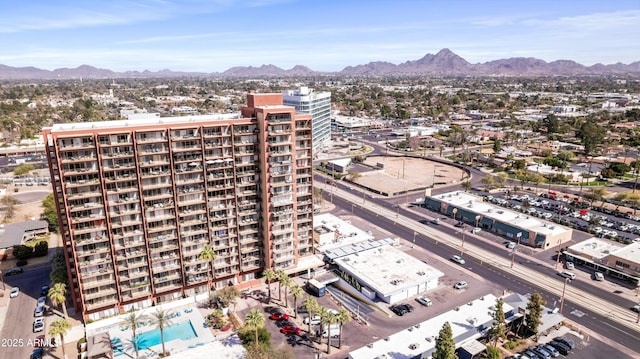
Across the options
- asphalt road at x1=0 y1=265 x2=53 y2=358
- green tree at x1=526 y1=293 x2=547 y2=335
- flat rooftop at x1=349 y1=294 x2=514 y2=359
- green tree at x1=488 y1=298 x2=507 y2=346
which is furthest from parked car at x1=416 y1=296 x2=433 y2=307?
asphalt road at x1=0 y1=265 x2=53 y2=358

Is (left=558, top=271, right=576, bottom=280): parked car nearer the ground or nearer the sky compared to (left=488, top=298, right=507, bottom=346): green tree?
nearer the ground

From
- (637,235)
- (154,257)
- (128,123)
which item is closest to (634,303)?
(637,235)

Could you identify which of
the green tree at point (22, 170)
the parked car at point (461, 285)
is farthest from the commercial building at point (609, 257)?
the green tree at point (22, 170)

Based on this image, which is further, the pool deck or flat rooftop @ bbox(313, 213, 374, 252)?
flat rooftop @ bbox(313, 213, 374, 252)

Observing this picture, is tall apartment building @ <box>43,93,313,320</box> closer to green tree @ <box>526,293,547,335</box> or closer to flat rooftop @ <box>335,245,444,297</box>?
flat rooftop @ <box>335,245,444,297</box>

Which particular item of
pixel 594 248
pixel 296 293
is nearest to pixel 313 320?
pixel 296 293

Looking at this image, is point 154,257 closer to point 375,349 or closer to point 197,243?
point 197,243

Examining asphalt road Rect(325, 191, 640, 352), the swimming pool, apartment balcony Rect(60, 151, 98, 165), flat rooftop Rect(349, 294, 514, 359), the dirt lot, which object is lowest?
asphalt road Rect(325, 191, 640, 352)
